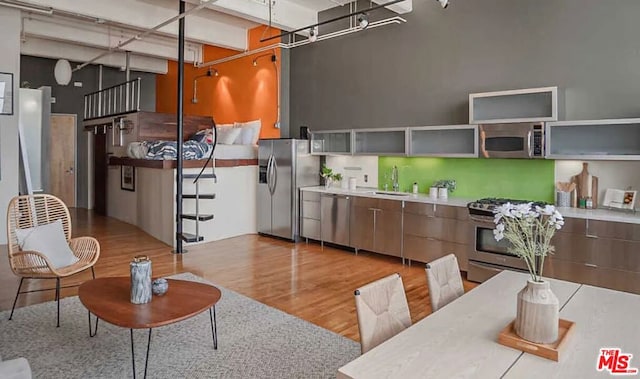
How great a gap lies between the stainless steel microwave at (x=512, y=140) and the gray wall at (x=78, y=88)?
997 cm

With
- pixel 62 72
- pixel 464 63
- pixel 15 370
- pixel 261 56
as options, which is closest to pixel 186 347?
pixel 15 370

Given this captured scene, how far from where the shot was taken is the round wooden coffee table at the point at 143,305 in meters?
2.61

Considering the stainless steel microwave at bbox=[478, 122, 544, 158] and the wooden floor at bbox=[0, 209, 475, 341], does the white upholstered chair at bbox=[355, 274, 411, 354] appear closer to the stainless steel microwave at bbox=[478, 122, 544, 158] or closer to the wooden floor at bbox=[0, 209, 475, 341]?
the wooden floor at bbox=[0, 209, 475, 341]

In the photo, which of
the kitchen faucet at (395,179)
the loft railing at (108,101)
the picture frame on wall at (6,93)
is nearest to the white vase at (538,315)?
the kitchen faucet at (395,179)

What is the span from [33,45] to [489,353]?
432 inches

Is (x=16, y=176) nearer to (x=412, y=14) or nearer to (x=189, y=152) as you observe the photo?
(x=189, y=152)

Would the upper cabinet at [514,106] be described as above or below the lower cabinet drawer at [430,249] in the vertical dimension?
above

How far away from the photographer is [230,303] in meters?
4.16

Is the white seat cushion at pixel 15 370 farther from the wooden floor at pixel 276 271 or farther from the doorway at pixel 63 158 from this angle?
the doorway at pixel 63 158

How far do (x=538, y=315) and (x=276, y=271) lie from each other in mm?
3978

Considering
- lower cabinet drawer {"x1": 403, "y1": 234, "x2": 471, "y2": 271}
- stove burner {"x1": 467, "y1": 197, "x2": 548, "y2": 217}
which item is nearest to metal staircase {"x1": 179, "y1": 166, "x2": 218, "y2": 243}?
lower cabinet drawer {"x1": 403, "y1": 234, "x2": 471, "y2": 271}

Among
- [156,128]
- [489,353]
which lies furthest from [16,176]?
[489,353]

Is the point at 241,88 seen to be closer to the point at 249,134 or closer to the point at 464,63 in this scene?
the point at 249,134

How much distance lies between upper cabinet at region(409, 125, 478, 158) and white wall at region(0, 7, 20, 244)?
5963 mm
